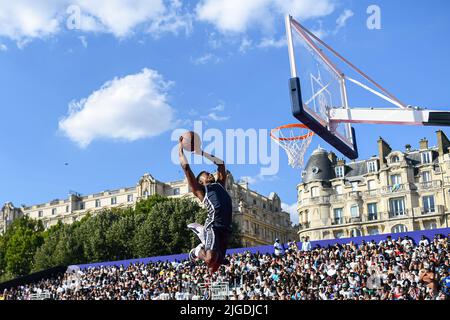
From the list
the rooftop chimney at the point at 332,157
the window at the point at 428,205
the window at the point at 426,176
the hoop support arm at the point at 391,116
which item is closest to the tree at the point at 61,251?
the rooftop chimney at the point at 332,157

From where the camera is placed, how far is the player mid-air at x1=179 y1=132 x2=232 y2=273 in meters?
12.9

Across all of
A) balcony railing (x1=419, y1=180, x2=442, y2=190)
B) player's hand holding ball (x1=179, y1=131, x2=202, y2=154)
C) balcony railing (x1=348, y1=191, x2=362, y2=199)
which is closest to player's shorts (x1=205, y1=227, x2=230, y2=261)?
player's hand holding ball (x1=179, y1=131, x2=202, y2=154)

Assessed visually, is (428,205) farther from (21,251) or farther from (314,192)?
(21,251)

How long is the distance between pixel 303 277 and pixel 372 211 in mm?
31476

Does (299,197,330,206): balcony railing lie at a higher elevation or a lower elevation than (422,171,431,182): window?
lower

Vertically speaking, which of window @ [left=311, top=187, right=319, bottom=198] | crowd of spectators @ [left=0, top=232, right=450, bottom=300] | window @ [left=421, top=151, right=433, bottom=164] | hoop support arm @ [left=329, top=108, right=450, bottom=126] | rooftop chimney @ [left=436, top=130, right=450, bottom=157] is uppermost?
rooftop chimney @ [left=436, top=130, right=450, bottom=157]

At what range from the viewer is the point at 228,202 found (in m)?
13.4

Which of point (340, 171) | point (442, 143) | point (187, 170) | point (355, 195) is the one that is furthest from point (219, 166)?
point (340, 171)

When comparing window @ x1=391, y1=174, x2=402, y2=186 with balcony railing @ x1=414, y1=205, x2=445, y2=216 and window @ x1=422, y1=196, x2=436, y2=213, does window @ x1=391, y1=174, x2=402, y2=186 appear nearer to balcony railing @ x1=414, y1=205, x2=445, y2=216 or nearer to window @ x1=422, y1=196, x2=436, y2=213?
window @ x1=422, y1=196, x2=436, y2=213

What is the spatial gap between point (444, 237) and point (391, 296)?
23.4 feet

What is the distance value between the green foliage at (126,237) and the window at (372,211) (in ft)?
41.5

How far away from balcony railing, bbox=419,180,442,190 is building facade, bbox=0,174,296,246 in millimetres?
21364

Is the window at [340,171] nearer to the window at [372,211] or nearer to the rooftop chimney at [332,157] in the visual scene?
the rooftop chimney at [332,157]
